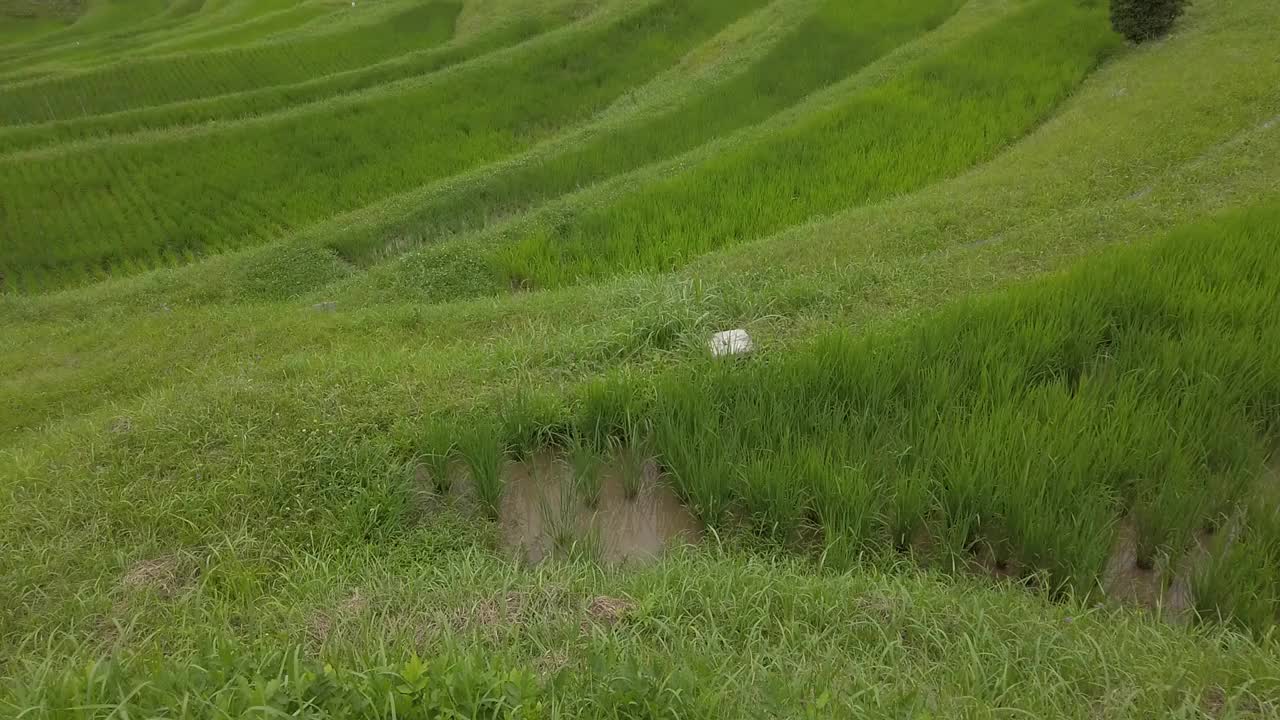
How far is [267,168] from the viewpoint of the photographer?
11.9 meters

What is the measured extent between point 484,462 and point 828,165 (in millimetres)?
6909

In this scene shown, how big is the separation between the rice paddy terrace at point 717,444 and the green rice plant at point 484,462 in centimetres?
2

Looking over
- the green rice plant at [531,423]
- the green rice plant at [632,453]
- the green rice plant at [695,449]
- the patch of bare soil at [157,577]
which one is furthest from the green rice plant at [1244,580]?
the patch of bare soil at [157,577]

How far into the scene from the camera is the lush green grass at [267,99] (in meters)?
13.1

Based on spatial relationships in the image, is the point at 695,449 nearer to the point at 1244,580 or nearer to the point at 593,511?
the point at 593,511

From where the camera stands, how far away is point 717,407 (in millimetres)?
3863

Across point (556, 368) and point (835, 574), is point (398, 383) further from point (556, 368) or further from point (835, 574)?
point (835, 574)

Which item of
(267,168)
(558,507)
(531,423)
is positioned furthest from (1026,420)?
(267,168)

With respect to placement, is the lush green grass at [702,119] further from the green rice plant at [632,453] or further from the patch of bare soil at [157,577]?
the patch of bare soil at [157,577]

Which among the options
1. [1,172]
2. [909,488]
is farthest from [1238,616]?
[1,172]

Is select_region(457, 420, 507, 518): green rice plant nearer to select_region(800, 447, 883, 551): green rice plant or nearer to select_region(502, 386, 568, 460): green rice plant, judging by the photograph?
select_region(502, 386, 568, 460): green rice plant

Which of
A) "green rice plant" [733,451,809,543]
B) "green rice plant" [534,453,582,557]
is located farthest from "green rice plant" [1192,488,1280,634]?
"green rice plant" [534,453,582,557]

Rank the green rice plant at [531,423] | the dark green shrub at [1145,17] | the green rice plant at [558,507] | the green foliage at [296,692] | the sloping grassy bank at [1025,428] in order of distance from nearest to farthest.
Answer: the green foliage at [296,692], the sloping grassy bank at [1025,428], the green rice plant at [558,507], the green rice plant at [531,423], the dark green shrub at [1145,17]

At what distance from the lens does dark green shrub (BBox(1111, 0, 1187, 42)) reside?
35.7ft
